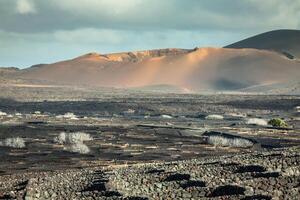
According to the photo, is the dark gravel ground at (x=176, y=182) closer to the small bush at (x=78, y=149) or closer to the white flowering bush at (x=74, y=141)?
the small bush at (x=78, y=149)

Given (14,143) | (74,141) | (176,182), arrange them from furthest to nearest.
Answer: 1. (74,141)
2. (14,143)
3. (176,182)

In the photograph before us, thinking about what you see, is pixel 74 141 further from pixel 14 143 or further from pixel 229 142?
pixel 229 142

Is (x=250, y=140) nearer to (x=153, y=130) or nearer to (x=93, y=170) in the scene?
(x=153, y=130)

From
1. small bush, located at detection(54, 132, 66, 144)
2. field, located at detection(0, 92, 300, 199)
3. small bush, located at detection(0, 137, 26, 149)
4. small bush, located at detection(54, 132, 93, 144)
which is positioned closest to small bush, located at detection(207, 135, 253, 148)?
field, located at detection(0, 92, 300, 199)

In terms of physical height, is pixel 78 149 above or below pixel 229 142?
above

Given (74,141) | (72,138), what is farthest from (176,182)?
(72,138)

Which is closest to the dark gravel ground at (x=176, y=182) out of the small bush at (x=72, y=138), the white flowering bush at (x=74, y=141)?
the white flowering bush at (x=74, y=141)

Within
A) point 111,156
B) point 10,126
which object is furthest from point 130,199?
point 10,126

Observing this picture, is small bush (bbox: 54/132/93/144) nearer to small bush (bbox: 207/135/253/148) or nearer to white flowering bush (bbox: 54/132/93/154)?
white flowering bush (bbox: 54/132/93/154)

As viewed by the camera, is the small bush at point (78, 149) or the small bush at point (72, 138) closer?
the small bush at point (78, 149)
